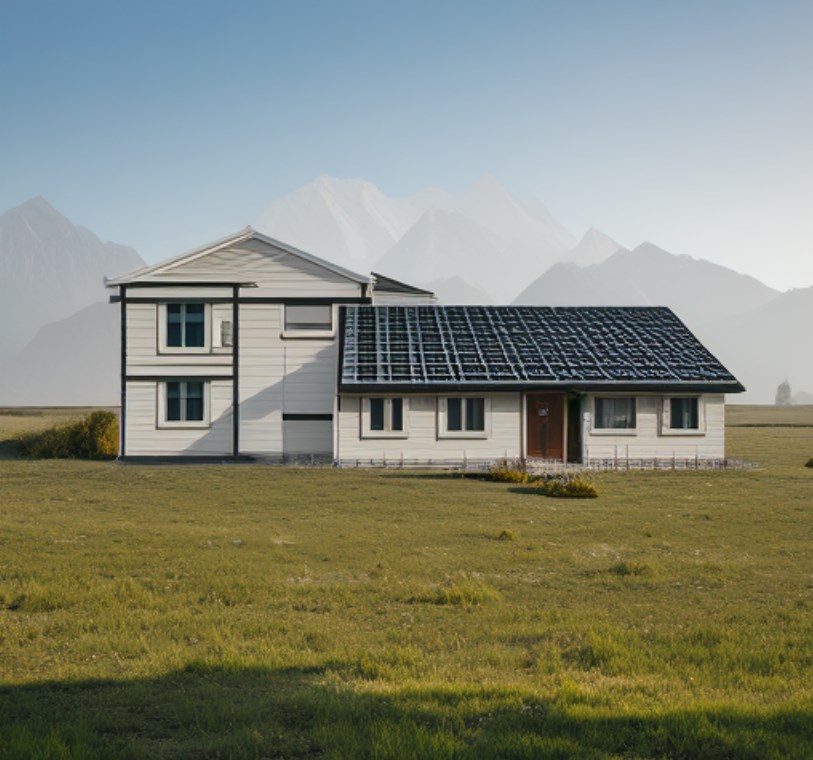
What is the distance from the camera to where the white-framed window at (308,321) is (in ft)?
131

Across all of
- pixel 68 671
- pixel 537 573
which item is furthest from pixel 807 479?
pixel 68 671

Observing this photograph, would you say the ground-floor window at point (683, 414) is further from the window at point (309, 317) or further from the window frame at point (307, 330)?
the window at point (309, 317)

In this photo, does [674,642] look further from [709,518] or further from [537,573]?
[709,518]

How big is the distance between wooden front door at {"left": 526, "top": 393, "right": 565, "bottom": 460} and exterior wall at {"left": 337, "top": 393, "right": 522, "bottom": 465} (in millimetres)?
1250

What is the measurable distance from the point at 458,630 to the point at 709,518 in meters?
13.5

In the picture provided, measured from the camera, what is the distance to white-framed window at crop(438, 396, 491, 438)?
36.7 metres

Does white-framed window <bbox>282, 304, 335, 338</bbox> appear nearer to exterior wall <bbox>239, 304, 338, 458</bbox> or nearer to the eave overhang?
exterior wall <bbox>239, 304, 338, 458</bbox>

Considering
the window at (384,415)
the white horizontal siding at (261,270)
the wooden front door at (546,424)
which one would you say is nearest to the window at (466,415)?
the window at (384,415)

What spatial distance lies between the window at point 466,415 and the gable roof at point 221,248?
25.5 ft

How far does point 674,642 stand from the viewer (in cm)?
1036

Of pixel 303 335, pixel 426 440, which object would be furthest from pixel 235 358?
pixel 426 440

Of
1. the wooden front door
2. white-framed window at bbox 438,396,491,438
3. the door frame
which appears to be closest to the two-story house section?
white-framed window at bbox 438,396,491,438

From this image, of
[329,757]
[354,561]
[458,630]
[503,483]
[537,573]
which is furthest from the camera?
[503,483]

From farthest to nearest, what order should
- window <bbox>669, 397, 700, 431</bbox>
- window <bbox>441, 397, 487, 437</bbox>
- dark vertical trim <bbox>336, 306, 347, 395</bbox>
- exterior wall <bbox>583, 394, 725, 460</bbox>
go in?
dark vertical trim <bbox>336, 306, 347, 395</bbox>
window <bbox>669, 397, 700, 431</bbox>
exterior wall <bbox>583, 394, 725, 460</bbox>
window <bbox>441, 397, 487, 437</bbox>
